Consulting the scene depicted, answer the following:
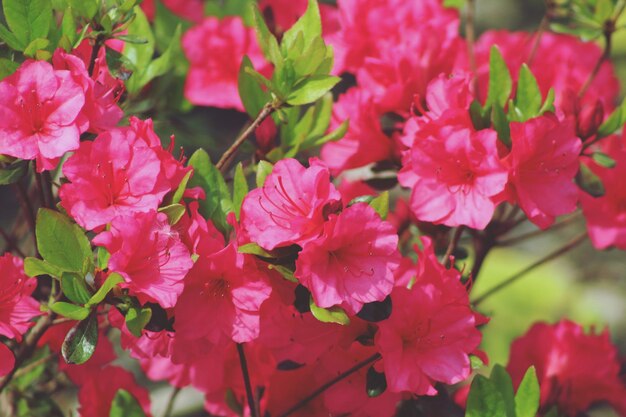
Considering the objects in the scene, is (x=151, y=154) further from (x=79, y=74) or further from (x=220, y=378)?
(x=220, y=378)

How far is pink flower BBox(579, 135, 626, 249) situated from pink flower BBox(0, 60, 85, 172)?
0.83m

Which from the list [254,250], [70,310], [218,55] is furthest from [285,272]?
[218,55]

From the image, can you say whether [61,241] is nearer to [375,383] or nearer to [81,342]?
[81,342]

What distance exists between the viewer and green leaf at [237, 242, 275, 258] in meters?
1.05

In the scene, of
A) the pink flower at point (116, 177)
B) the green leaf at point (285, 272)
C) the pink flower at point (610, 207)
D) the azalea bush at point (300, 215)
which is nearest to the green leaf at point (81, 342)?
the azalea bush at point (300, 215)

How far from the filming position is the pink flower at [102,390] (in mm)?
1339

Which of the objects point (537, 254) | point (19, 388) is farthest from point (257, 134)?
point (537, 254)

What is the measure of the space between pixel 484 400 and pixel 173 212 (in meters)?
0.47

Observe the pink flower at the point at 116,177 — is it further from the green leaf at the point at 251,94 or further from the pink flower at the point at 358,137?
the pink flower at the point at 358,137

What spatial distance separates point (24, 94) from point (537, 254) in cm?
300

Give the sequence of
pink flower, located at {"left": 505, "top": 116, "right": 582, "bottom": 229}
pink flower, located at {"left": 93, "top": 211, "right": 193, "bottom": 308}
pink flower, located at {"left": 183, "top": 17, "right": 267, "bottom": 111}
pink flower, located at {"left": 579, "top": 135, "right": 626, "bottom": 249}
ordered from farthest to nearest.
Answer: pink flower, located at {"left": 183, "top": 17, "right": 267, "bottom": 111}
pink flower, located at {"left": 579, "top": 135, "right": 626, "bottom": 249}
pink flower, located at {"left": 505, "top": 116, "right": 582, "bottom": 229}
pink flower, located at {"left": 93, "top": 211, "right": 193, "bottom": 308}

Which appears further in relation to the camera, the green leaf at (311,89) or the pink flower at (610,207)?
the pink flower at (610,207)

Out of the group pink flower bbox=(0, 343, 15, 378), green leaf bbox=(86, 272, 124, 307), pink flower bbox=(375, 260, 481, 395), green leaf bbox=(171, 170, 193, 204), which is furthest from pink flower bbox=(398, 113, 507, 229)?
pink flower bbox=(0, 343, 15, 378)

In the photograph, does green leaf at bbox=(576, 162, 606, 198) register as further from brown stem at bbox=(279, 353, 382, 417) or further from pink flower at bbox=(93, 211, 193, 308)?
pink flower at bbox=(93, 211, 193, 308)
